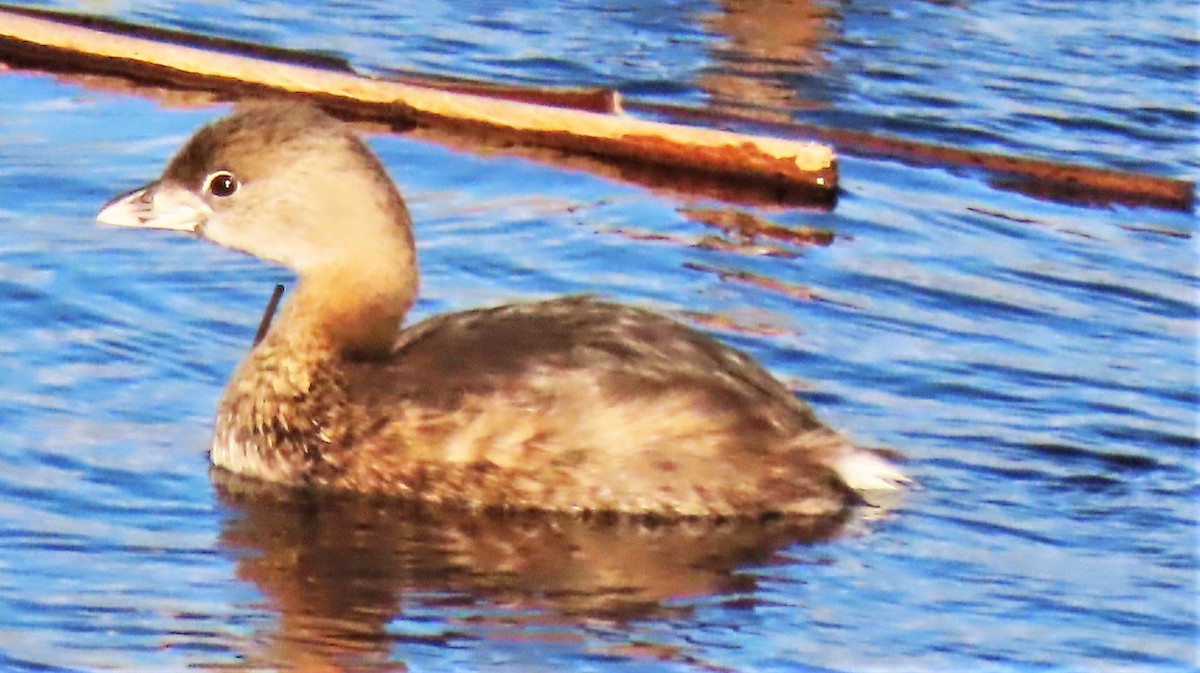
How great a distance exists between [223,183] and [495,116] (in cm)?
208

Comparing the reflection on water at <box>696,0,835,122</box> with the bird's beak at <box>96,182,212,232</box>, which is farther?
the reflection on water at <box>696,0,835,122</box>

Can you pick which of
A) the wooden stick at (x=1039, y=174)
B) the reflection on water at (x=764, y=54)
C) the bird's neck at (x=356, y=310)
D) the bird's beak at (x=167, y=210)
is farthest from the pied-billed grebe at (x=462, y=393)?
the reflection on water at (x=764, y=54)

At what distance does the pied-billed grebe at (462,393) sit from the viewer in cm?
732

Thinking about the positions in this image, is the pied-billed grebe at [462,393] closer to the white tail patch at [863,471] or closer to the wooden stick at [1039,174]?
the white tail patch at [863,471]

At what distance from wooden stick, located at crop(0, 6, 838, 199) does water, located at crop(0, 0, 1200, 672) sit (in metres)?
0.23

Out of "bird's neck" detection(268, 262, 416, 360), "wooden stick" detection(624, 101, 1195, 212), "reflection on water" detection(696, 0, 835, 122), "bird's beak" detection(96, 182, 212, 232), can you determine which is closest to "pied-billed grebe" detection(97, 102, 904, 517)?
"bird's neck" detection(268, 262, 416, 360)

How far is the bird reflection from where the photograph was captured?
250 inches

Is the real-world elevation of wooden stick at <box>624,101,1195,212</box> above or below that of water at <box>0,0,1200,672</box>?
above

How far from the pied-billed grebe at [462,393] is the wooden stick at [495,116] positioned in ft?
6.70

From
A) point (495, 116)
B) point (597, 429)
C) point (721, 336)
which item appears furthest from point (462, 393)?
point (495, 116)

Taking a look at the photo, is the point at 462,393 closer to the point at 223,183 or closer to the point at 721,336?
the point at 223,183

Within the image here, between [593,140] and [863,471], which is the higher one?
[593,140]

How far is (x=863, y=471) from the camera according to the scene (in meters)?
7.38

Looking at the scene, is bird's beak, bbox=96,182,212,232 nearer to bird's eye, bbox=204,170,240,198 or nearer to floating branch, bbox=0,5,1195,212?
bird's eye, bbox=204,170,240,198
